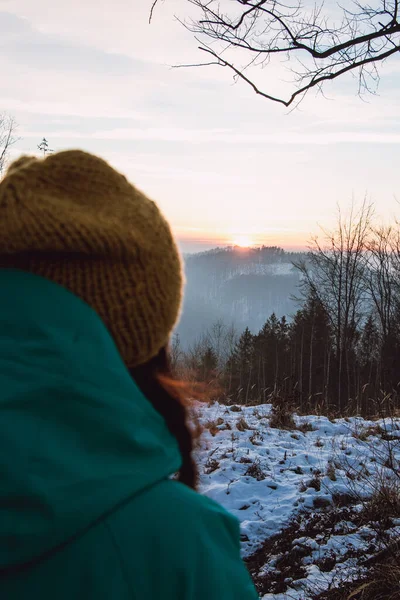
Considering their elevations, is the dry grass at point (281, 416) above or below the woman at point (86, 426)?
below

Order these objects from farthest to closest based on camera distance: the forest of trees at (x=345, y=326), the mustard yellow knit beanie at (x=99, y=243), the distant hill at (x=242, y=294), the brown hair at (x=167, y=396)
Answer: the distant hill at (x=242, y=294), the forest of trees at (x=345, y=326), the brown hair at (x=167, y=396), the mustard yellow knit beanie at (x=99, y=243)

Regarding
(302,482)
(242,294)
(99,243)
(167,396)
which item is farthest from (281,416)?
(242,294)

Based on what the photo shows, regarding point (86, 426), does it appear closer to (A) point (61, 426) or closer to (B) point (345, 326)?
(A) point (61, 426)

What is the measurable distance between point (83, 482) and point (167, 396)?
338 mm

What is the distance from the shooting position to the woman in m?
0.56

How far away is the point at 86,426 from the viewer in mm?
603

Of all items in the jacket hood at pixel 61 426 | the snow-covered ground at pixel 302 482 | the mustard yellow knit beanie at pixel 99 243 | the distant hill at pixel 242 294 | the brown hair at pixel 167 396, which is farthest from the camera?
the distant hill at pixel 242 294

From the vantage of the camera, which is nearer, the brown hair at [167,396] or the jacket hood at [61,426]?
the jacket hood at [61,426]

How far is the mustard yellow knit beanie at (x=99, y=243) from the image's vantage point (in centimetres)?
71

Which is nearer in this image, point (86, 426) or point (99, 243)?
point (86, 426)

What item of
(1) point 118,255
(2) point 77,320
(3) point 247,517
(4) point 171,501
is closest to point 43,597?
(4) point 171,501

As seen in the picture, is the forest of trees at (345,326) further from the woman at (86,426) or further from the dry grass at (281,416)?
the woman at (86,426)

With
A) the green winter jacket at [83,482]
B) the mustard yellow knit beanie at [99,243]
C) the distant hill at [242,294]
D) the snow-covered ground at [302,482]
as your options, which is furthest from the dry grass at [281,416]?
the distant hill at [242,294]

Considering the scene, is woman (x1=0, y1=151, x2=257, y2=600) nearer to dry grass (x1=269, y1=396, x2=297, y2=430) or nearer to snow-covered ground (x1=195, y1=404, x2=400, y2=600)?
snow-covered ground (x1=195, y1=404, x2=400, y2=600)
